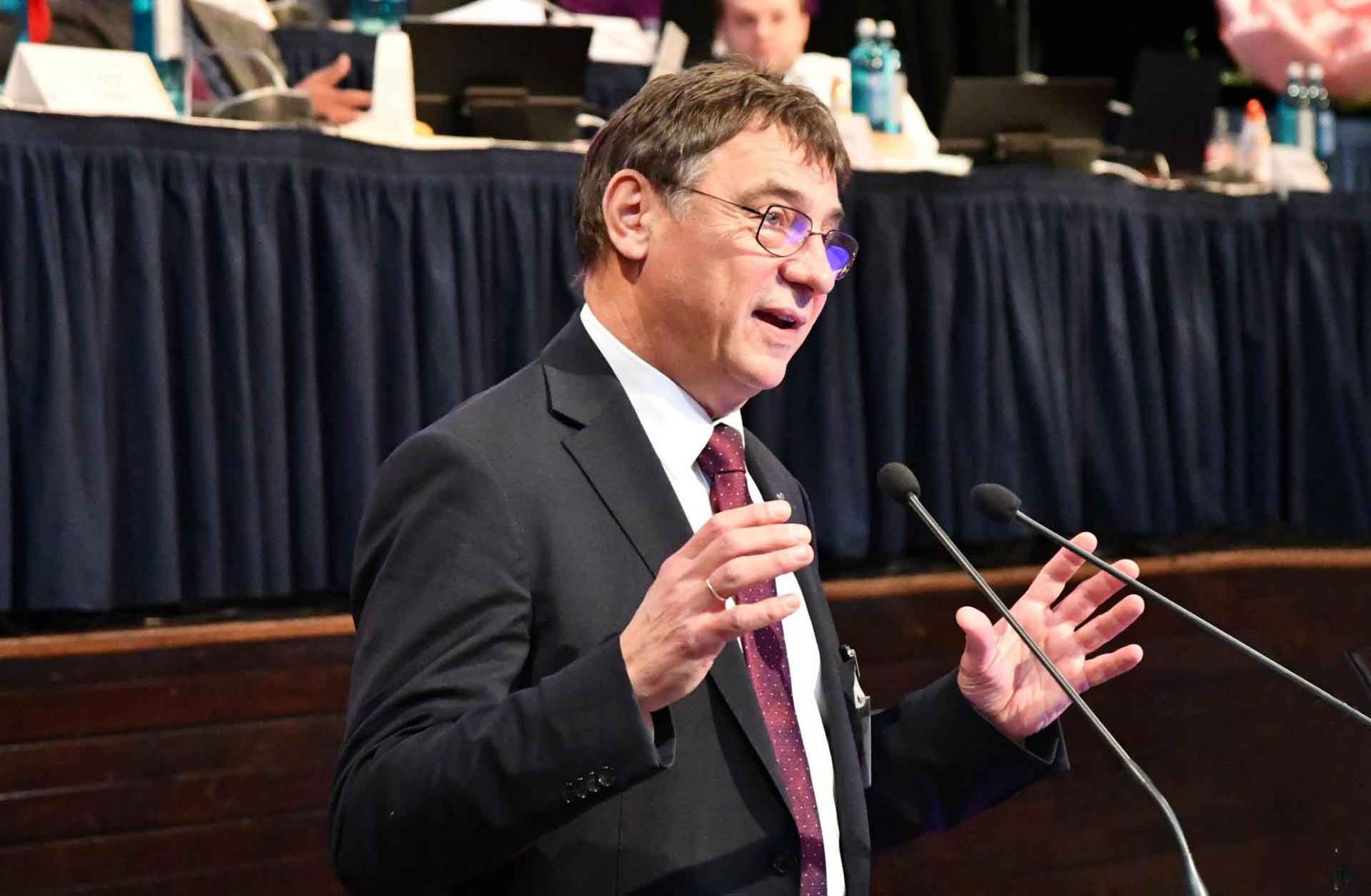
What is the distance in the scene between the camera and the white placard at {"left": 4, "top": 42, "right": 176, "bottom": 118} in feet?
10.8

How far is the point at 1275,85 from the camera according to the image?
243 inches

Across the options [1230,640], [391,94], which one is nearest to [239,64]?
[391,94]

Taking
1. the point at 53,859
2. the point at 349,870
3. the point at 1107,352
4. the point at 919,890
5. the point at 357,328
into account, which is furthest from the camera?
the point at 1107,352

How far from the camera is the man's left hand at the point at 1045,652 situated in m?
1.96

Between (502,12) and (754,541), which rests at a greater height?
(502,12)

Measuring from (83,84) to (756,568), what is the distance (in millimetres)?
2428

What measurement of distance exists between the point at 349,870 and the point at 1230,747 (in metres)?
3.20

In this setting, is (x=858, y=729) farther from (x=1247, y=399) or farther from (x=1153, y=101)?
(x=1153, y=101)

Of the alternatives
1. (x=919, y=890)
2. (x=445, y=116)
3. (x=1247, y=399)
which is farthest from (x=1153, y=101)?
(x=919, y=890)

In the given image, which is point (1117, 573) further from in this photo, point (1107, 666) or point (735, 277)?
point (735, 277)

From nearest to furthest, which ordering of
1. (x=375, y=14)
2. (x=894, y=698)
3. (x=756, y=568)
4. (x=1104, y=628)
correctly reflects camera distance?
1. (x=756, y=568)
2. (x=1104, y=628)
3. (x=894, y=698)
4. (x=375, y=14)

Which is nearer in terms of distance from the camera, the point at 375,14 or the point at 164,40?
the point at 164,40

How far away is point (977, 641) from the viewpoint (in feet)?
6.33

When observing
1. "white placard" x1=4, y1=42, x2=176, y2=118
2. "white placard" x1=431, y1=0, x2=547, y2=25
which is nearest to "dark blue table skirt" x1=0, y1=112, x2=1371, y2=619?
"white placard" x1=4, y1=42, x2=176, y2=118
